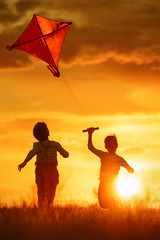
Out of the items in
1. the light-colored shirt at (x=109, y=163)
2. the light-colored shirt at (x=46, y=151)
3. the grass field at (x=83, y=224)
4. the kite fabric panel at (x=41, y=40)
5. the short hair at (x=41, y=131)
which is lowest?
the grass field at (x=83, y=224)

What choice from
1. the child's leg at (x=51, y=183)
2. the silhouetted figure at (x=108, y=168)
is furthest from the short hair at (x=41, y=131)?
the silhouetted figure at (x=108, y=168)

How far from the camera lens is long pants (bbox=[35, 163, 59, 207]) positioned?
975 cm

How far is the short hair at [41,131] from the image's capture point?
32.0ft

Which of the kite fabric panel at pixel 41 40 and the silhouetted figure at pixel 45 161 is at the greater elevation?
the kite fabric panel at pixel 41 40

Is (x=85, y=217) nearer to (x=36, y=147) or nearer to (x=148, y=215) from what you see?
(x=148, y=215)

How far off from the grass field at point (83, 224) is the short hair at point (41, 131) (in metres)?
1.81

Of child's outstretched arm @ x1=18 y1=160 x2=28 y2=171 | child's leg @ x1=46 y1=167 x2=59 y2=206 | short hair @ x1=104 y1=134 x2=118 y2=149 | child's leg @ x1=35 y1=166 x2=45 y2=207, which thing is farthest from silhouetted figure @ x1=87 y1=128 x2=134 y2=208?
child's outstretched arm @ x1=18 y1=160 x2=28 y2=171

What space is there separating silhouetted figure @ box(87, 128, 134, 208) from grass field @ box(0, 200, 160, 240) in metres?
0.69

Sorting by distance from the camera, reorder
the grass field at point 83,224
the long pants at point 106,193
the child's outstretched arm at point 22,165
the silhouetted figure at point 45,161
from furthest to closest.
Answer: the child's outstretched arm at point 22,165
the silhouetted figure at point 45,161
the long pants at point 106,193
the grass field at point 83,224

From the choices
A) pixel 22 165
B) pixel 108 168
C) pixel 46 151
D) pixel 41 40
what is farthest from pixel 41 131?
pixel 41 40

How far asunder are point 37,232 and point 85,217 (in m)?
1.15

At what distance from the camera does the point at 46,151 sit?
9.74 m

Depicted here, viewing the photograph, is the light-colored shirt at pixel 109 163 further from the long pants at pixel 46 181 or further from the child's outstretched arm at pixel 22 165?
the child's outstretched arm at pixel 22 165

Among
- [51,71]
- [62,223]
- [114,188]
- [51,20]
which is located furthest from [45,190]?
[51,20]
